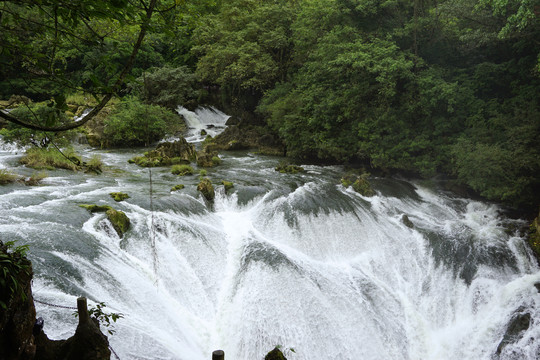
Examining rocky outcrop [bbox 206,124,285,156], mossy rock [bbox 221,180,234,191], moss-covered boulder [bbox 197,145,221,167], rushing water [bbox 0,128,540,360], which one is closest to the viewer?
rushing water [bbox 0,128,540,360]

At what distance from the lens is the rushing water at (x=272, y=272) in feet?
18.6

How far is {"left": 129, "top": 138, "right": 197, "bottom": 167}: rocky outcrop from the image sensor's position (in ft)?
46.2

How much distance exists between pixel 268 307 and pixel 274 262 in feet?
3.65

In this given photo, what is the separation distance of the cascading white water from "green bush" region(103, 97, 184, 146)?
2.01m

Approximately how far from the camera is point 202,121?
23.0 meters

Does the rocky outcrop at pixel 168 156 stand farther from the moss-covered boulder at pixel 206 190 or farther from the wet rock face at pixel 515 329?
the wet rock face at pixel 515 329

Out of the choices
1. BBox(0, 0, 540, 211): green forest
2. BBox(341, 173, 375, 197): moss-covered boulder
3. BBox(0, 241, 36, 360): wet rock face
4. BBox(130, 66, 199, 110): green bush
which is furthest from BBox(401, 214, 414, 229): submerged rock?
BBox(130, 66, 199, 110): green bush

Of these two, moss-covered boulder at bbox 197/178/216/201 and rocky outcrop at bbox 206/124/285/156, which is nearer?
moss-covered boulder at bbox 197/178/216/201

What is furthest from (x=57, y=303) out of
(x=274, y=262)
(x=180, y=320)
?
(x=274, y=262)

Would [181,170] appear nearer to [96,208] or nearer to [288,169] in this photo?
[288,169]

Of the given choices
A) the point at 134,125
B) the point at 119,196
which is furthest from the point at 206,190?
the point at 134,125

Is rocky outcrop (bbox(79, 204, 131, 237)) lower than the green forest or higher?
lower

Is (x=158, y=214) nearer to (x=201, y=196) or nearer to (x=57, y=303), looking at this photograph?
(x=201, y=196)

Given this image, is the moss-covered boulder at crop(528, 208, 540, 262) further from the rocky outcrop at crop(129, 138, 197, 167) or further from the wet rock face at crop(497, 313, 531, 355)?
the rocky outcrop at crop(129, 138, 197, 167)
